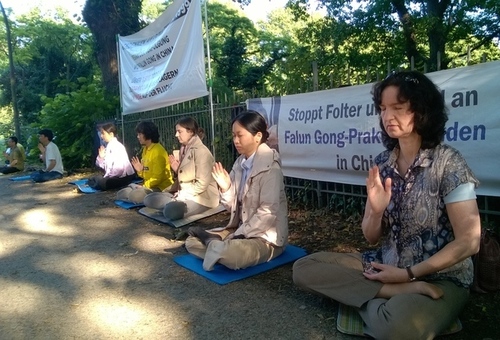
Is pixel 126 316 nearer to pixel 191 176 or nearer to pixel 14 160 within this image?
pixel 191 176

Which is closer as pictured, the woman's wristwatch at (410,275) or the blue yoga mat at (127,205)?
the woman's wristwatch at (410,275)

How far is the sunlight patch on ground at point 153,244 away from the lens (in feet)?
14.7

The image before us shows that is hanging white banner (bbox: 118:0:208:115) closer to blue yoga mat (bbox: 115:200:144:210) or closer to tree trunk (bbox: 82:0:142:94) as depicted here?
blue yoga mat (bbox: 115:200:144:210)

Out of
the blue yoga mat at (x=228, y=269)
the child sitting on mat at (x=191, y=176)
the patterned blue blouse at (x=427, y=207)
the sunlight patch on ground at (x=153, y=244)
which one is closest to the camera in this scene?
the patterned blue blouse at (x=427, y=207)

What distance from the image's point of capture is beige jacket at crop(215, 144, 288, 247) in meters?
3.55

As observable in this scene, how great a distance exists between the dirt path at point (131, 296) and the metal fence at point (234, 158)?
1.76 m

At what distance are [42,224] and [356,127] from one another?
470 cm

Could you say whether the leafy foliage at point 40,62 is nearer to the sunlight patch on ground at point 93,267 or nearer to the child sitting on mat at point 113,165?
the child sitting on mat at point 113,165

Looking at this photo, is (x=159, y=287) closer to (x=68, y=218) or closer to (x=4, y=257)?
(x=4, y=257)

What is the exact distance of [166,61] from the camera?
707 centimetres

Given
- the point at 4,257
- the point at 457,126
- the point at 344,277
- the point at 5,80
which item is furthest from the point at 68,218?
the point at 5,80

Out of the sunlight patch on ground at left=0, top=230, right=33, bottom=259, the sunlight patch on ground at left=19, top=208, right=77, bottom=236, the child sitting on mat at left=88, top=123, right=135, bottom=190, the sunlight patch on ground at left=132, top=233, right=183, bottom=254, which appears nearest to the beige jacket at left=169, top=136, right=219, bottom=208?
the sunlight patch on ground at left=132, top=233, right=183, bottom=254

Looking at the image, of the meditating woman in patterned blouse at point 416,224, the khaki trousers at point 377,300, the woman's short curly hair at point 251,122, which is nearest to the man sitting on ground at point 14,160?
the woman's short curly hair at point 251,122

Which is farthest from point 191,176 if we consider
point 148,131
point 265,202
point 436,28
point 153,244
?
point 436,28
